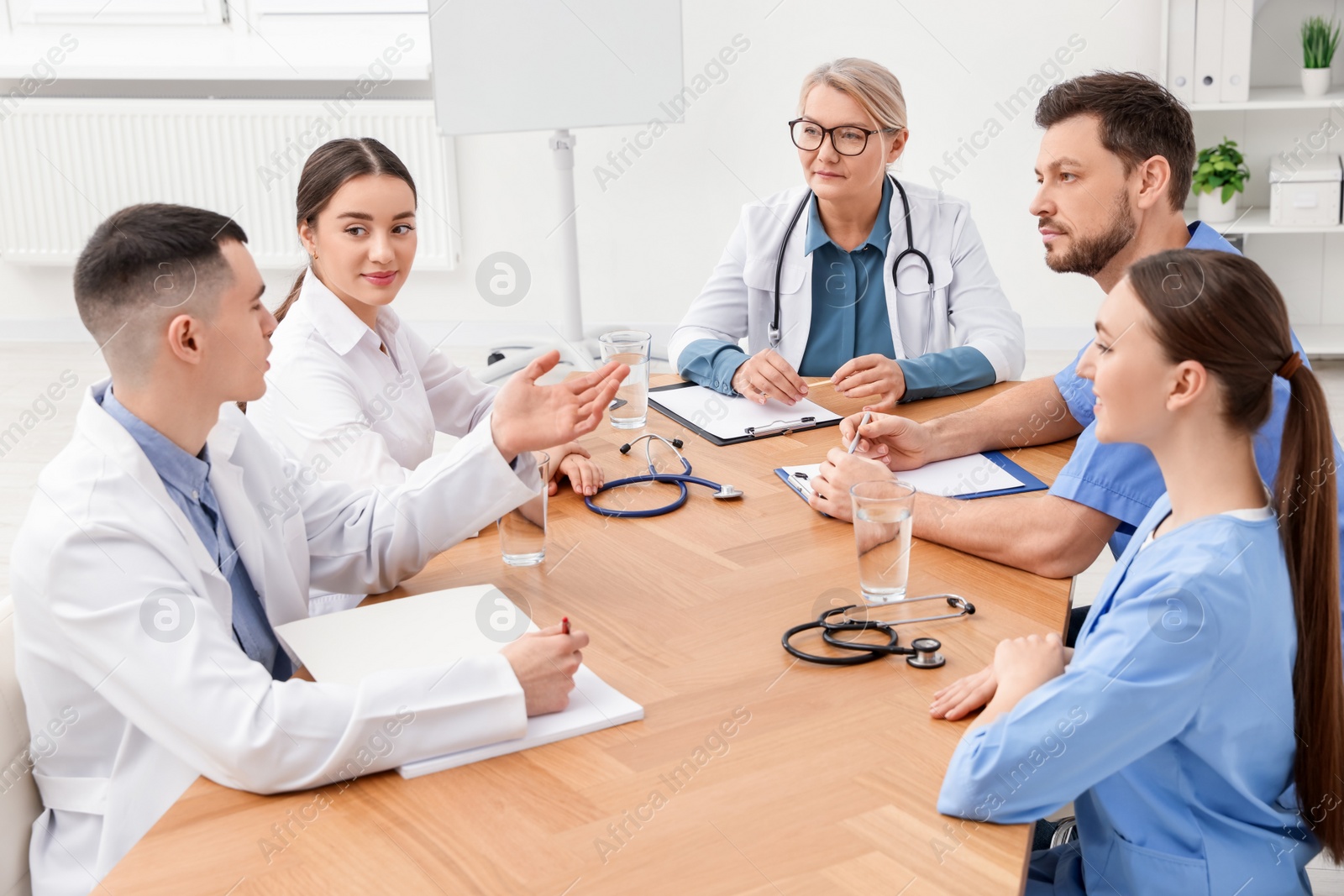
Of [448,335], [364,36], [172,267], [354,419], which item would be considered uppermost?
[364,36]

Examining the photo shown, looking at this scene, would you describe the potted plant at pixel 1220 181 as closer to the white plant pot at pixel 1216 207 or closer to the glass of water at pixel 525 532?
the white plant pot at pixel 1216 207

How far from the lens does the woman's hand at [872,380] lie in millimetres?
2162

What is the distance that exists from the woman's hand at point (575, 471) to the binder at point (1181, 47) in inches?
124

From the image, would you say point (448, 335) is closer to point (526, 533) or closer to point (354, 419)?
point (354, 419)

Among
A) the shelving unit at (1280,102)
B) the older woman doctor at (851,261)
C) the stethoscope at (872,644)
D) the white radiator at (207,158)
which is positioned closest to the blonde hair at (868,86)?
the older woman doctor at (851,261)

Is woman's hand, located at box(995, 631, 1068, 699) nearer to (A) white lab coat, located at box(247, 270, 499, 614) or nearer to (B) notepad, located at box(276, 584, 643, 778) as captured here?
(B) notepad, located at box(276, 584, 643, 778)

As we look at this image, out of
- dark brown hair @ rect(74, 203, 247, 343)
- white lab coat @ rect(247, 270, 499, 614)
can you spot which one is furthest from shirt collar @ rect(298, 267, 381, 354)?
dark brown hair @ rect(74, 203, 247, 343)

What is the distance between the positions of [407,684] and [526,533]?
441mm

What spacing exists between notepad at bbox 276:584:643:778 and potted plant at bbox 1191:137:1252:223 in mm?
3710

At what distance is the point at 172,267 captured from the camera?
1.37m

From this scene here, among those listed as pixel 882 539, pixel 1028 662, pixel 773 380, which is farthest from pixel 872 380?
pixel 1028 662

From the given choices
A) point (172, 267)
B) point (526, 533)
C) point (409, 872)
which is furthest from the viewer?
point (526, 533)

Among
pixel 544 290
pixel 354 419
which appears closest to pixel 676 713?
pixel 354 419

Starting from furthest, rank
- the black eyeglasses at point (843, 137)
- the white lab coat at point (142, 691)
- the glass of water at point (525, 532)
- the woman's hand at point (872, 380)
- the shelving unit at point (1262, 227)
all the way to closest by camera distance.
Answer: the shelving unit at point (1262, 227)
the black eyeglasses at point (843, 137)
the woman's hand at point (872, 380)
the glass of water at point (525, 532)
the white lab coat at point (142, 691)
